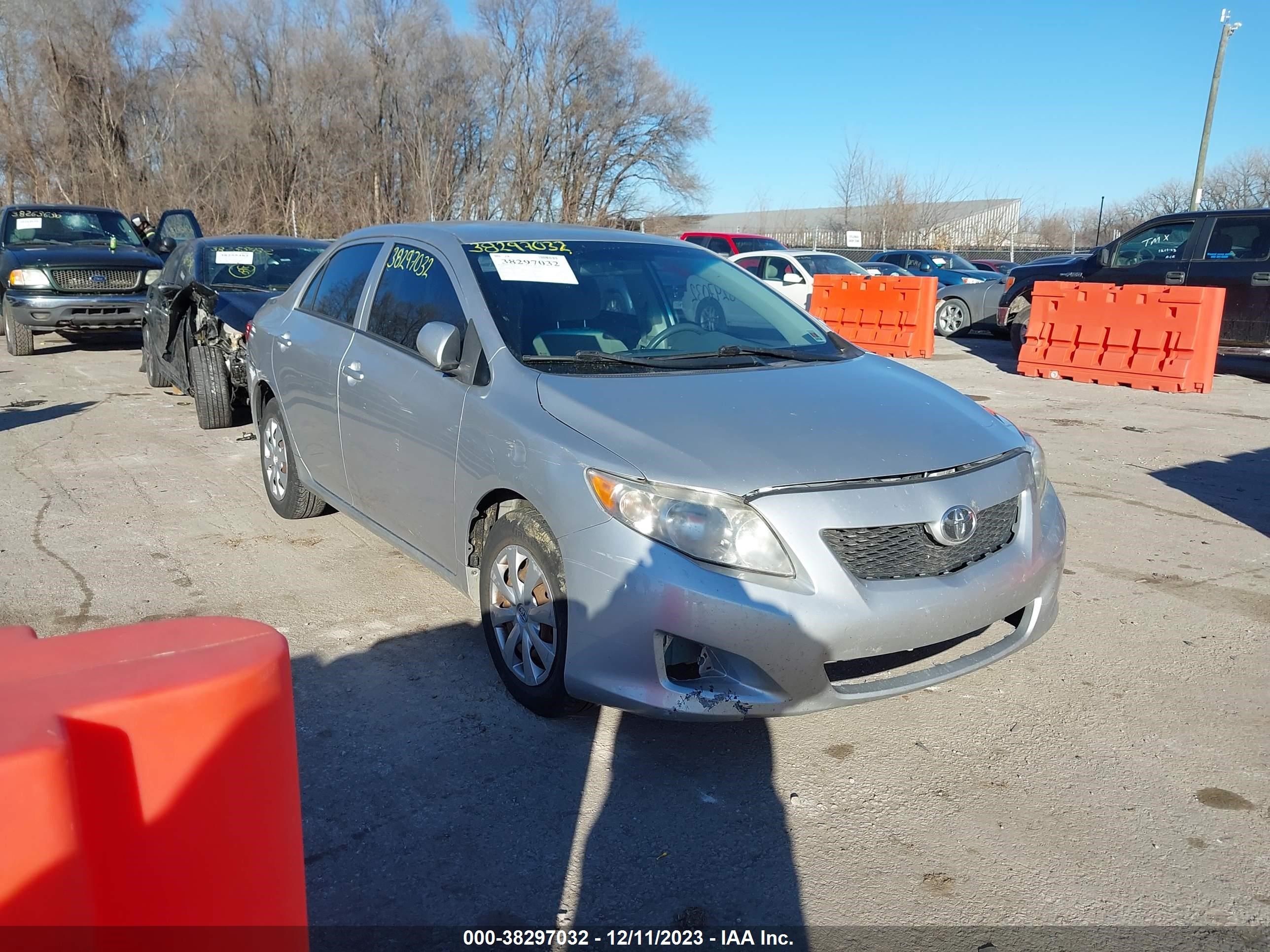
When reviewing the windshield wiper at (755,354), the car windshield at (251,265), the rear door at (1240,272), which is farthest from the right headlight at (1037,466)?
the rear door at (1240,272)

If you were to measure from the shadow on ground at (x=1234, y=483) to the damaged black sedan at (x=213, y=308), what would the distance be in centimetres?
682

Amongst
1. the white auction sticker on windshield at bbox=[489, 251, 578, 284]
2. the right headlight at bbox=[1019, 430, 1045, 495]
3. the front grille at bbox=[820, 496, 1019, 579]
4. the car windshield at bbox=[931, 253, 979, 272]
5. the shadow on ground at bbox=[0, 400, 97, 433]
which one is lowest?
the shadow on ground at bbox=[0, 400, 97, 433]

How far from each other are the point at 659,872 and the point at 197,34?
132 ft

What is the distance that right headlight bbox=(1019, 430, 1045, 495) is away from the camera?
365cm

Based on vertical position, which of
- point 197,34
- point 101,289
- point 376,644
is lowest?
point 376,644

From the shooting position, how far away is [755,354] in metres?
4.20

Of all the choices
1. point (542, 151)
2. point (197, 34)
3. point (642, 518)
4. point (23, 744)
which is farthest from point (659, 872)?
point (197, 34)

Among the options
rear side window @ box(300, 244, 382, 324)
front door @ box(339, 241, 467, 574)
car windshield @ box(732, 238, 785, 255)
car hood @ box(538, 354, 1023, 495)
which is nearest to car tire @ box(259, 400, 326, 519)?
rear side window @ box(300, 244, 382, 324)

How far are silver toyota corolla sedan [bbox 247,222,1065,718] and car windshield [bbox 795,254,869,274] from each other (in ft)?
44.9

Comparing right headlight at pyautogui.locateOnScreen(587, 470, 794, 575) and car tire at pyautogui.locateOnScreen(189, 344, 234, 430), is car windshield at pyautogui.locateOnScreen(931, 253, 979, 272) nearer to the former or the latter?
car tire at pyautogui.locateOnScreen(189, 344, 234, 430)

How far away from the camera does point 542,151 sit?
124 ft

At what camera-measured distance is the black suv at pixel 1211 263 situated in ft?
38.7

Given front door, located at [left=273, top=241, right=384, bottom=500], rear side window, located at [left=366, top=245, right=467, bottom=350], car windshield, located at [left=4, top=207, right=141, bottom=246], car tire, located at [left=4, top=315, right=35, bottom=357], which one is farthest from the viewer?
car windshield, located at [left=4, top=207, right=141, bottom=246]

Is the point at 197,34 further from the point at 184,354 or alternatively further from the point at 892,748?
the point at 892,748
